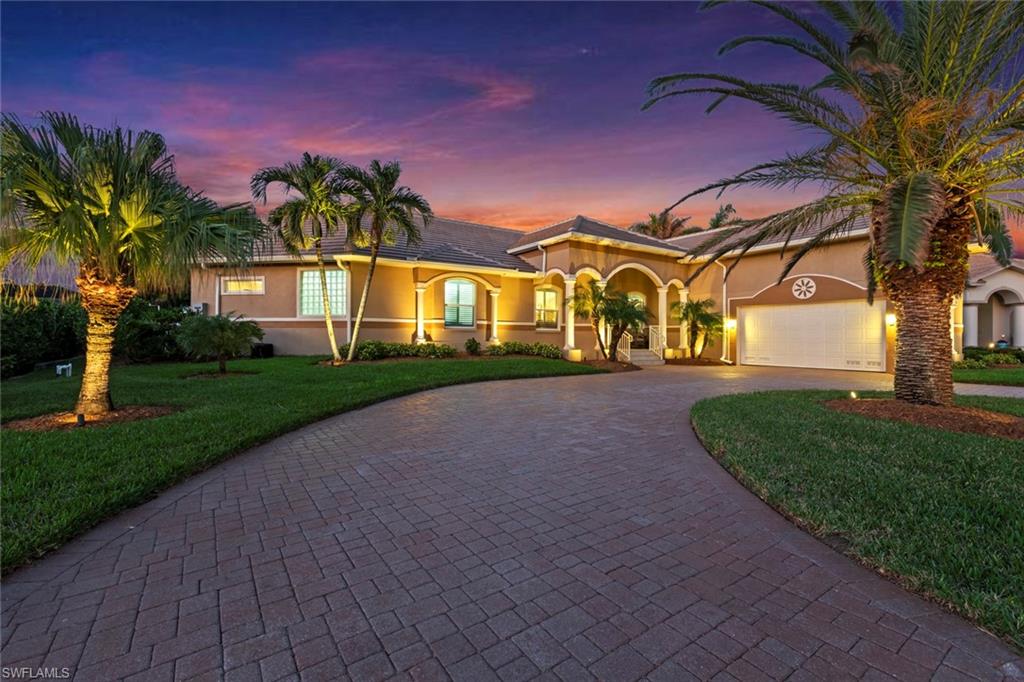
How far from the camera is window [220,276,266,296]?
57.5 feet

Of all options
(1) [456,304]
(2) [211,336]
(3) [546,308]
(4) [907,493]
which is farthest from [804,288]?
(2) [211,336]

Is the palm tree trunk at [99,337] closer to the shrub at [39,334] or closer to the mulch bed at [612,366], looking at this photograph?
the shrub at [39,334]

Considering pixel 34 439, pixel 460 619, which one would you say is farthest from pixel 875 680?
pixel 34 439

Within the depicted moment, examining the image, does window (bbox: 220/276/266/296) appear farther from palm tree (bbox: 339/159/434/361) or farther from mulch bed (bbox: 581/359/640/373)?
mulch bed (bbox: 581/359/640/373)

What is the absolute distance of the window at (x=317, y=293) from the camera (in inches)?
671

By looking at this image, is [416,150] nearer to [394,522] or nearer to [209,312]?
[209,312]

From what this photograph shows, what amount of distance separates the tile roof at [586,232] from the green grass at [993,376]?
420 inches

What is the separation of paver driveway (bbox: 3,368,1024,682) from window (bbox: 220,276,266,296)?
14589 mm

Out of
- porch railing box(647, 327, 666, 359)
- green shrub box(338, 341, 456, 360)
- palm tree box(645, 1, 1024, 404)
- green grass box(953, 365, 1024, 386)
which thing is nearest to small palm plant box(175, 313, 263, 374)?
green shrub box(338, 341, 456, 360)

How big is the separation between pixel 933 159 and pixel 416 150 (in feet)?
40.0

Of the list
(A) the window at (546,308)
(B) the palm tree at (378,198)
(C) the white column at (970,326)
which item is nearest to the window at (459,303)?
(A) the window at (546,308)

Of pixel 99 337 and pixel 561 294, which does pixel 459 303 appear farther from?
pixel 99 337

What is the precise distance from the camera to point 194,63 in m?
8.77

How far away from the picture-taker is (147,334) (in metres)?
14.8
